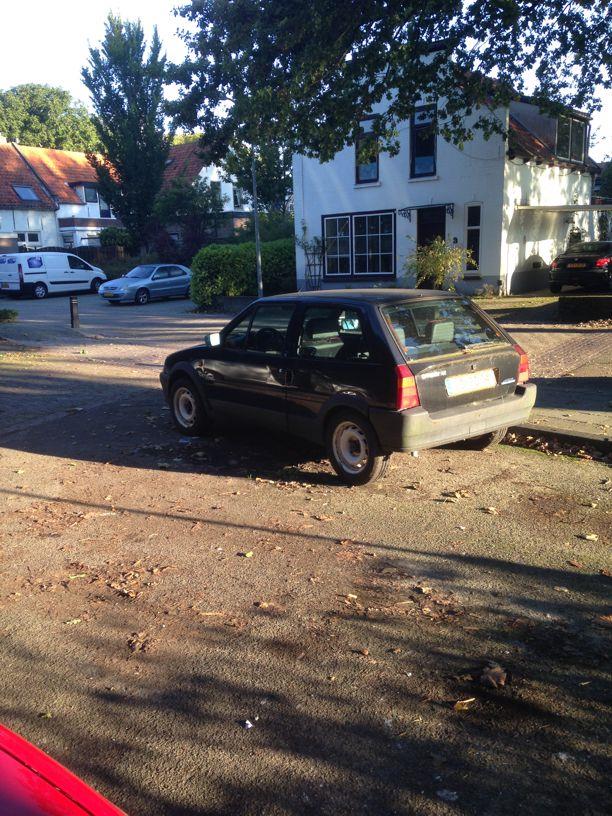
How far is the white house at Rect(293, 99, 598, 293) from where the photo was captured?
2398 centimetres

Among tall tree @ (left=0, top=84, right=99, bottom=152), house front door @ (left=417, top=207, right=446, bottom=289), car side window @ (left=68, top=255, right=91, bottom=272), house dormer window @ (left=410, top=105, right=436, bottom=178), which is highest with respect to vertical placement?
tall tree @ (left=0, top=84, right=99, bottom=152)

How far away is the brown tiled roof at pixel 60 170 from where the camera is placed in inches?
1922

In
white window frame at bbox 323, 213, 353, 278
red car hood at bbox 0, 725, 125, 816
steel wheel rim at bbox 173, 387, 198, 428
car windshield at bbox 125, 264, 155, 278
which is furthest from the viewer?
car windshield at bbox 125, 264, 155, 278

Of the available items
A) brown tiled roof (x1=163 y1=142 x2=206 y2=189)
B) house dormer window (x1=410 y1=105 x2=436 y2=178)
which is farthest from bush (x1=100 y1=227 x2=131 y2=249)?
house dormer window (x1=410 y1=105 x2=436 y2=178)

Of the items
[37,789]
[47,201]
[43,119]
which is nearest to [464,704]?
[37,789]

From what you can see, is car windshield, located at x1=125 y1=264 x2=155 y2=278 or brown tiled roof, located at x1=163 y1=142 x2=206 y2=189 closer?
car windshield, located at x1=125 y1=264 x2=155 y2=278

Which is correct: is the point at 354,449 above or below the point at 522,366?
below

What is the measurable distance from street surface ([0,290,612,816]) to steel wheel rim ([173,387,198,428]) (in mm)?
974

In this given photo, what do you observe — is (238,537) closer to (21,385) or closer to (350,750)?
(350,750)

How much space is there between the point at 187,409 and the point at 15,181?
149 feet

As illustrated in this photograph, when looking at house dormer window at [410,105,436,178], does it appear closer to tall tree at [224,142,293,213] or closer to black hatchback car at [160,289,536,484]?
tall tree at [224,142,293,213]

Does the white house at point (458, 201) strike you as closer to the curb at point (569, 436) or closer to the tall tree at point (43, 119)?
the curb at point (569, 436)

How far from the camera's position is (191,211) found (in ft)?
123

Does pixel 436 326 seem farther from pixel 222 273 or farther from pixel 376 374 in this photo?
pixel 222 273
